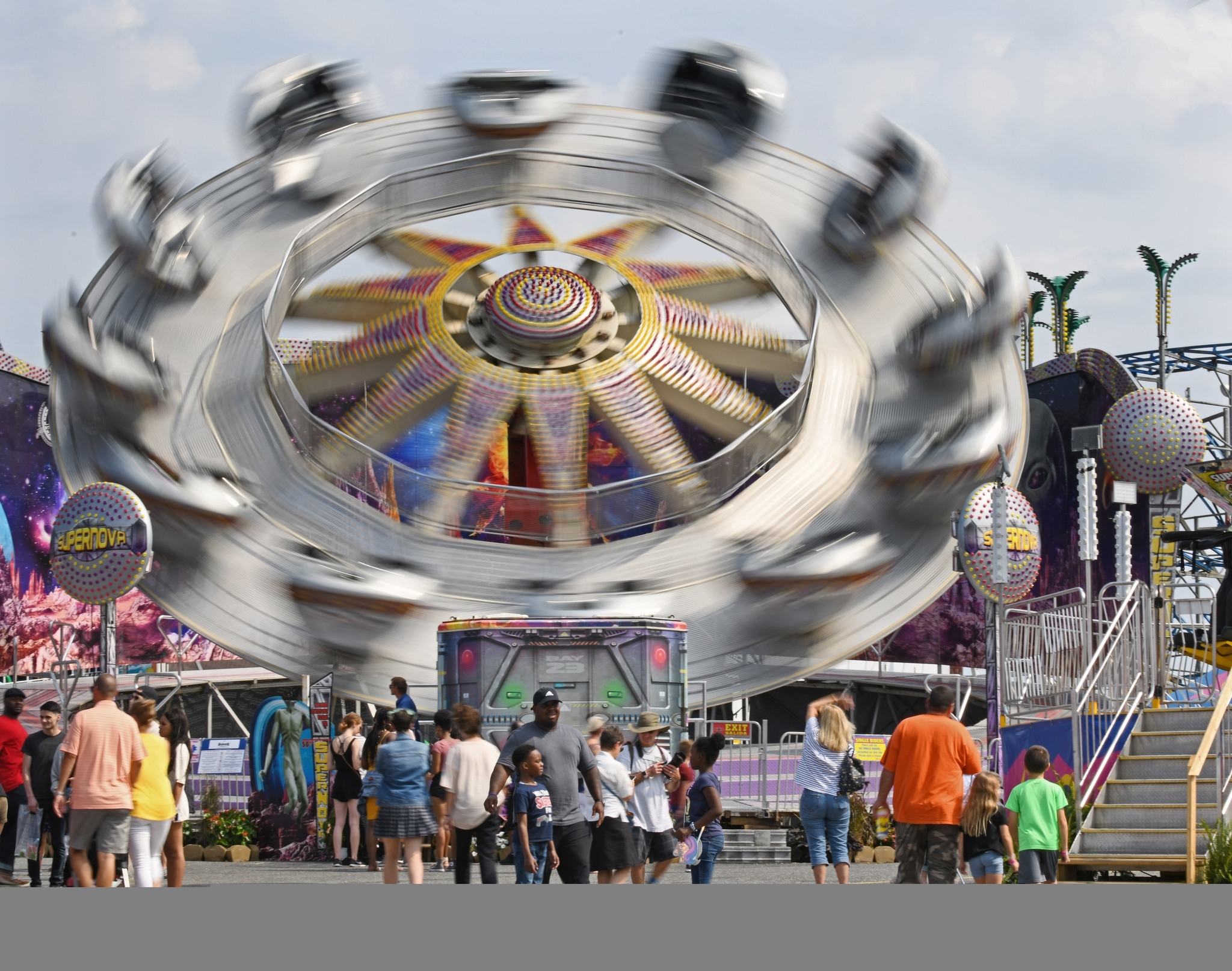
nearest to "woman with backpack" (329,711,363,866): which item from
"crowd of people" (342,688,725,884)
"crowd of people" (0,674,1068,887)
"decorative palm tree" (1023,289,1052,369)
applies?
"crowd of people" (0,674,1068,887)

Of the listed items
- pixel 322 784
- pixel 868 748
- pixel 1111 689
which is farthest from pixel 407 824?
pixel 868 748

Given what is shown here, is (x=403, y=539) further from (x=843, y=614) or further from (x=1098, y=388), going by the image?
(x=1098, y=388)

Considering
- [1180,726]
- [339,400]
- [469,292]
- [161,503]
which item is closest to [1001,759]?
[1180,726]

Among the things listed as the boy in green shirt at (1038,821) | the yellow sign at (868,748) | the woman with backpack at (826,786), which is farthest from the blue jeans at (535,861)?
the yellow sign at (868,748)

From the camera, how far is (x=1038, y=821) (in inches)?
415

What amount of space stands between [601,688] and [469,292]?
360 inches

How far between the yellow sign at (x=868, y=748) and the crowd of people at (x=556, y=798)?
219 inches

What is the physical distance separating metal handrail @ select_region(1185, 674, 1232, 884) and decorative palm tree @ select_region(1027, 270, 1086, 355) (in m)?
25.2

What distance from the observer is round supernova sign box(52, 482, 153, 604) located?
19.0 metres

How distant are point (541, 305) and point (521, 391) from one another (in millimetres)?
1299

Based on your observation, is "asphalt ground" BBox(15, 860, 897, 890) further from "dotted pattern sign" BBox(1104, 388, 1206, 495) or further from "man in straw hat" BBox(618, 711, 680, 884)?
"dotted pattern sign" BBox(1104, 388, 1206, 495)

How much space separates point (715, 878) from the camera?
1430 centimetres

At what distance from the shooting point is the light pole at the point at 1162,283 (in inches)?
1380

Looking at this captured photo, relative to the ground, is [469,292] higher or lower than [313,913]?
higher
